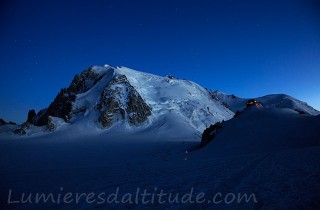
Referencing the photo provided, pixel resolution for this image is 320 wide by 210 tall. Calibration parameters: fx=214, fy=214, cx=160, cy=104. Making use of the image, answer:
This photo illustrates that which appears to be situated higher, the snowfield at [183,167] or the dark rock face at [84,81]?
the dark rock face at [84,81]

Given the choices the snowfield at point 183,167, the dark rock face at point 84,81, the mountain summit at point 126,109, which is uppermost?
the dark rock face at point 84,81

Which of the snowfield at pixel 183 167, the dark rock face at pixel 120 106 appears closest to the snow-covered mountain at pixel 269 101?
the dark rock face at pixel 120 106

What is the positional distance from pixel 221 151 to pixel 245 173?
45.8ft

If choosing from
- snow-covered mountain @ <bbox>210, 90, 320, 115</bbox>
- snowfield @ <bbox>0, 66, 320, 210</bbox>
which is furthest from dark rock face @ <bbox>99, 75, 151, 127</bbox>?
snow-covered mountain @ <bbox>210, 90, 320, 115</bbox>

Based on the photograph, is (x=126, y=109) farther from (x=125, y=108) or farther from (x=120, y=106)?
(x=120, y=106)

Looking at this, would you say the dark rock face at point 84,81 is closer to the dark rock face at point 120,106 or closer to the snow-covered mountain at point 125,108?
the snow-covered mountain at point 125,108

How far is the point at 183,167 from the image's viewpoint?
49.5 ft

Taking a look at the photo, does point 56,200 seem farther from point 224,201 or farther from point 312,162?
point 312,162

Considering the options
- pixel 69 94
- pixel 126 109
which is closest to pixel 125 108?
pixel 126 109

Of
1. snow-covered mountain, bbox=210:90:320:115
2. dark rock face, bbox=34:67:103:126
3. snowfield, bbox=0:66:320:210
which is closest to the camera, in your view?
snowfield, bbox=0:66:320:210

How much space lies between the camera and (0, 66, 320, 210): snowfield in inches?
300

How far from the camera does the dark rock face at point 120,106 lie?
66.6 m

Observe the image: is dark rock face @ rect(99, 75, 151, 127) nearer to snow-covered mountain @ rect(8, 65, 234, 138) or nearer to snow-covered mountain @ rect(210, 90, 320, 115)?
snow-covered mountain @ rect(8, 65, 234, 138)

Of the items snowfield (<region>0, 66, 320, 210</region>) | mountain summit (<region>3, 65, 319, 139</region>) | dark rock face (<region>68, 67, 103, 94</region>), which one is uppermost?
dark rock face (<region>68, 67, 103, 94</region>)
